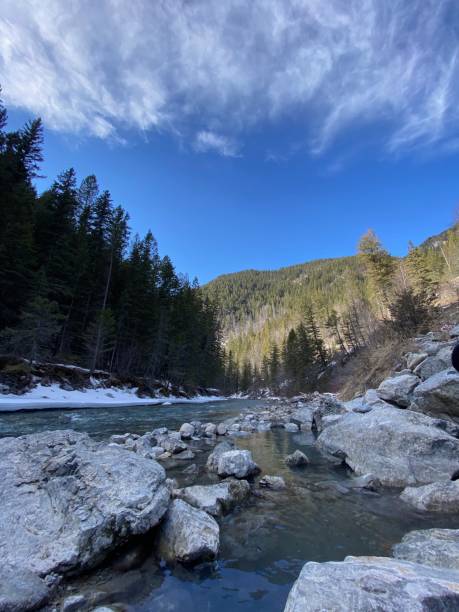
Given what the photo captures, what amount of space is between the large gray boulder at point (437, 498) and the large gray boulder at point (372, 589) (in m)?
2.96

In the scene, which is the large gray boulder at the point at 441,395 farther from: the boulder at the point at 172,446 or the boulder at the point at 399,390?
the boulder at the point at 172,446

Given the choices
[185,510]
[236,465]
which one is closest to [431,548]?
[185,510]

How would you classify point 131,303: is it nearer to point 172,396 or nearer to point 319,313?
point 172,396

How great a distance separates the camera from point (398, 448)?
668cm

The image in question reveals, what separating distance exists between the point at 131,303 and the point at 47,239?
1150 cm

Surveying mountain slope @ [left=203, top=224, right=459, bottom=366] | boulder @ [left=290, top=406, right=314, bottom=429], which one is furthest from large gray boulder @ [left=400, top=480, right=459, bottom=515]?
mountain slope @ [left=203, top=224, right=459, bottom=366]

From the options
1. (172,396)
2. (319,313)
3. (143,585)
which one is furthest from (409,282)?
(143,585)

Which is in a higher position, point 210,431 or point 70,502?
point 70,502

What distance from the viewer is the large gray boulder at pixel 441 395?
25.0 feet

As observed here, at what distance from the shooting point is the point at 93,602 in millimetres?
2682

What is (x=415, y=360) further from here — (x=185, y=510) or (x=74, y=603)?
(x=74, y=603)

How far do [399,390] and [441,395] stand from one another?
2197 mm

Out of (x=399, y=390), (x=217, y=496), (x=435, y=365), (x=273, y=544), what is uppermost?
(x=435, y=365)

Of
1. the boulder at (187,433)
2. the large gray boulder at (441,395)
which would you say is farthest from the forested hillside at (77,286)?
the large gray boulder at (441,395)
